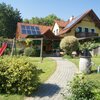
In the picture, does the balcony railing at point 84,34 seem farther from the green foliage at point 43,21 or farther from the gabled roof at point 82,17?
the green foliage at point 43,21

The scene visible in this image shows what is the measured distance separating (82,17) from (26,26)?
9555 mm

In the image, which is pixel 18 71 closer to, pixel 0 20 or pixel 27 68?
pixel 27 68

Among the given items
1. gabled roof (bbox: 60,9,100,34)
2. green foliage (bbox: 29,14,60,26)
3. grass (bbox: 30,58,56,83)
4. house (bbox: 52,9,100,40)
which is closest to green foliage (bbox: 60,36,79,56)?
grass (bbox: 30,58,56,83)

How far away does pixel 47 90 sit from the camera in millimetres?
9742

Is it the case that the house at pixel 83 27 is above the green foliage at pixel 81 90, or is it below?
above

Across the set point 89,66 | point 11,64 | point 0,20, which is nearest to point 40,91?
point 11,64

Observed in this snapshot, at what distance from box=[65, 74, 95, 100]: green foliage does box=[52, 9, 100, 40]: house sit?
102 ft

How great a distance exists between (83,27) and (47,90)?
106ft

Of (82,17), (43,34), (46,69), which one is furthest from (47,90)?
(82,17)

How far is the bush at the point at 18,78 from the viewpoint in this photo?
29.5ft

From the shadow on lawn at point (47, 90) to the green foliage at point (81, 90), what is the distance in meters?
1.94

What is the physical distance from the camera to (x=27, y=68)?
30.5 feet

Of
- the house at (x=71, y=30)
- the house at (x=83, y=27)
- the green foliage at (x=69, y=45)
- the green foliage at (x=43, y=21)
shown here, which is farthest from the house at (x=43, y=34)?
the green foliage at (x=43, y=21)

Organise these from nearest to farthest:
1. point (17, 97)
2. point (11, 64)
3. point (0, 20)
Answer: point (17, 97) < point (11, 64) < point (0, 20)
